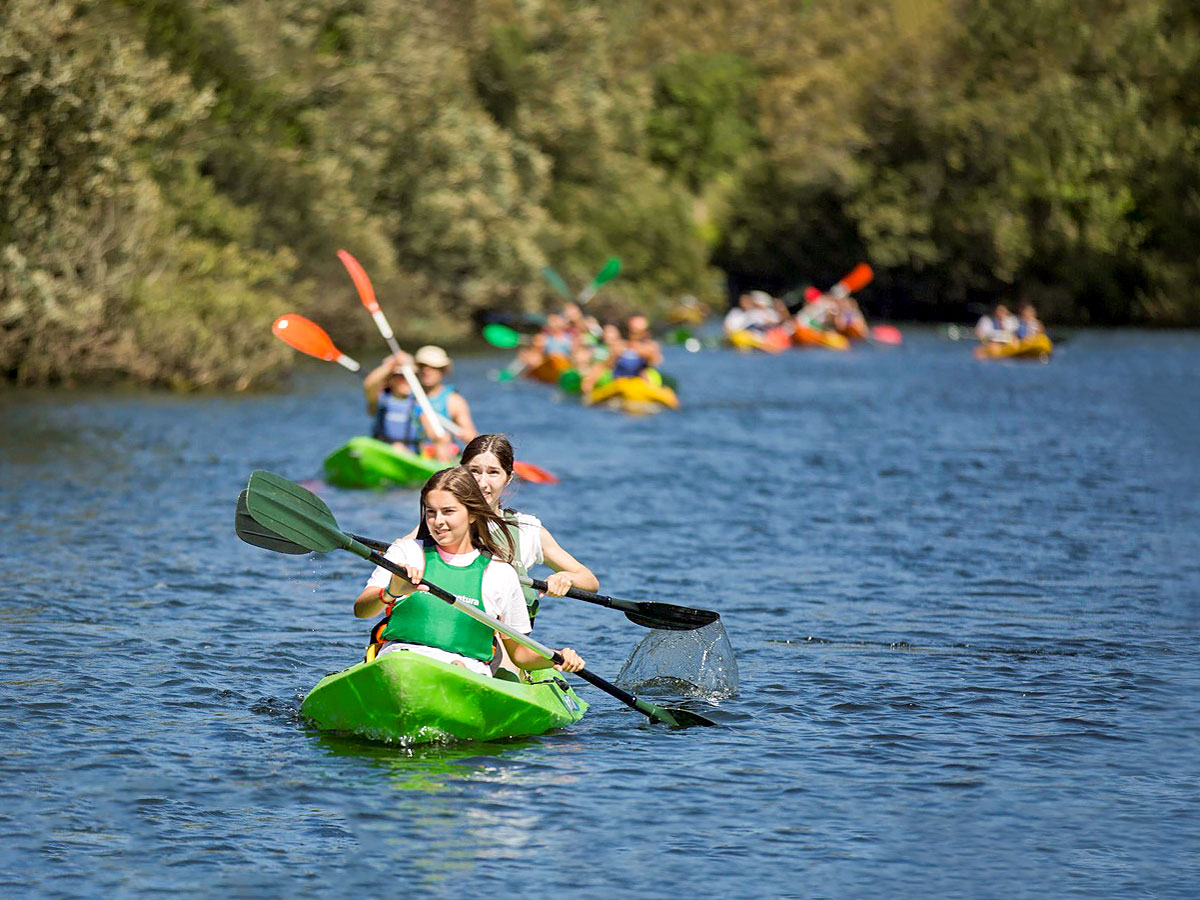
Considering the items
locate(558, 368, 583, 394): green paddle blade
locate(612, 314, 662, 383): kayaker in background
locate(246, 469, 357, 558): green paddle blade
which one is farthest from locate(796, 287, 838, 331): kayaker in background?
locate(246, 469, 357, 558): green paddle blade

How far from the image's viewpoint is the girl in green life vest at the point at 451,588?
726 cm

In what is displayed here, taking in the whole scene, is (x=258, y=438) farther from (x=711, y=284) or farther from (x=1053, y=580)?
(x=711, y=284)

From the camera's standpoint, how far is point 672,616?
27.1ft

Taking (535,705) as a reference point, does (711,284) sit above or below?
above

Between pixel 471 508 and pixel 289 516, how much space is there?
95cm

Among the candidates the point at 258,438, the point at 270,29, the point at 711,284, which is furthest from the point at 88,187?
the point at 711,284

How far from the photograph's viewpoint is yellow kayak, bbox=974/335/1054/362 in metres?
36.0

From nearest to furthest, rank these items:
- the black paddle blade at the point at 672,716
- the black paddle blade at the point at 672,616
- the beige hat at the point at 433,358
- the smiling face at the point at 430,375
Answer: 1. the black paddle blade at the point at 672,716
2. the black paddle blade at the point at 672,616
3. the beige hat at the point at 433,358
4. the smiling face at the point at 430,375

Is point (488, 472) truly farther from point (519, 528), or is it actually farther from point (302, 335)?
point (302, 335)

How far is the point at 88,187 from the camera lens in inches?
924

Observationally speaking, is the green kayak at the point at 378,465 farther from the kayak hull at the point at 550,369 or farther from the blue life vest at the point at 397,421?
the kayak hull at the point at 550,369

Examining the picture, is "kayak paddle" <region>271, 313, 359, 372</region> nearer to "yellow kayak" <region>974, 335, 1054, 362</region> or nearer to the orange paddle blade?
"yellow kayak" <region>974, 335, 1054, 362</region>

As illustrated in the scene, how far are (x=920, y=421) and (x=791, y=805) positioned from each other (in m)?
17.4

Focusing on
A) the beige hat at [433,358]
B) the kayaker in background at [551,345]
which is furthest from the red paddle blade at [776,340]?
the beige hat at [433,358]
